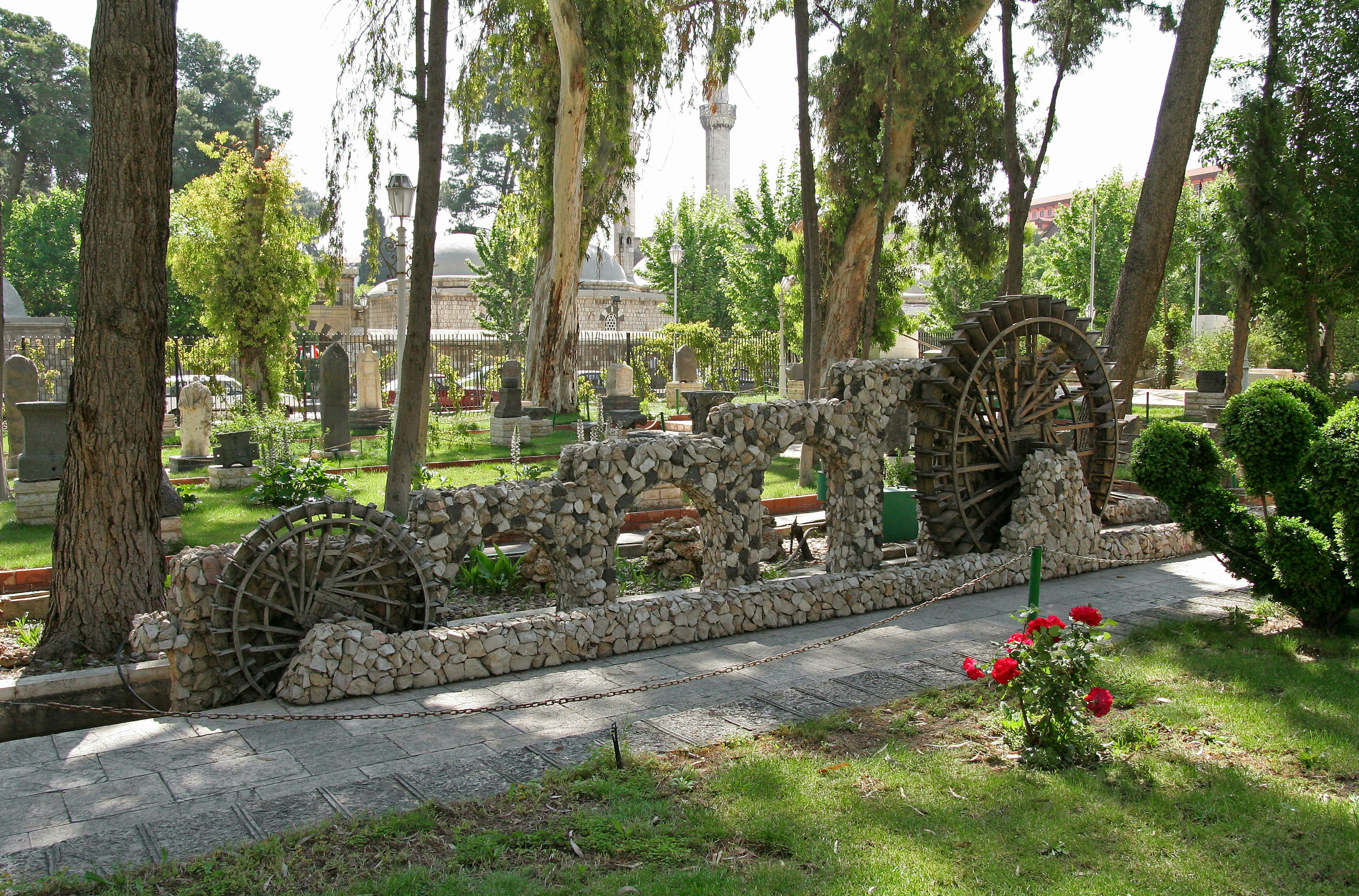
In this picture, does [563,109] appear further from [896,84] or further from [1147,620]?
[1147,620]

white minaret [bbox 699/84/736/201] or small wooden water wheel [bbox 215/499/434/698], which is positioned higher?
white minaret [bbox 699/84/736/201]

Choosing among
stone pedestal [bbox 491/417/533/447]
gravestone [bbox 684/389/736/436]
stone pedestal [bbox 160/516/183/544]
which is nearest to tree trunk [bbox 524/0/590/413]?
stone pedestal [bbox 491/417/533/447]

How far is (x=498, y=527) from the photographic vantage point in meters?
7.83

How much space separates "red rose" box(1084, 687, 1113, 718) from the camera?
5.24 metres

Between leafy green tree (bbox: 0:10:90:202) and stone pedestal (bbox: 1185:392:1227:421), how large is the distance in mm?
53493

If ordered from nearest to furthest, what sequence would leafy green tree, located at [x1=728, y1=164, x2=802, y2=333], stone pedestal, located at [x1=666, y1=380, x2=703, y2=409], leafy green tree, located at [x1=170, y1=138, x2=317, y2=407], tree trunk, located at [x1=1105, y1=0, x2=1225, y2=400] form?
tree trunk, located at [x1=1105, y1=0, x2=1225, y2=400] → leafy green tree, located at [x1=170, y1=138, x2=317, y2=407] → stone pedestal, located at [x1=666, y1=380, x2=703, y2=409] → leafy green tree, located at [x1=728, y1=164, x2=802, y2=333]

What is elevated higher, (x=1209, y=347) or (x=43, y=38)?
(x=43, y=38)

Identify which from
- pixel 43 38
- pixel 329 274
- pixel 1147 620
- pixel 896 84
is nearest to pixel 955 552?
pixel 1147 620

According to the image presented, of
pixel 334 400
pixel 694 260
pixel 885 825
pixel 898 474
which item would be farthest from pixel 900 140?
pixel 694 260

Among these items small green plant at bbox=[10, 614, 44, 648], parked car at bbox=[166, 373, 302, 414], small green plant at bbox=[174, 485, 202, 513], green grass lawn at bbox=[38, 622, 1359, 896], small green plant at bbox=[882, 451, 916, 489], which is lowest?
small green plant at bbox=[10, 614, 44, 648]

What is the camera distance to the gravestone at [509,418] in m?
20.2

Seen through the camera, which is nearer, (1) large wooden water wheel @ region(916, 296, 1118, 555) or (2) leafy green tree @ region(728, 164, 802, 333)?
(1) large wooden water wheel @ region(916, 296, 1118, 555)

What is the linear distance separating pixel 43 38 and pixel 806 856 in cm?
6417

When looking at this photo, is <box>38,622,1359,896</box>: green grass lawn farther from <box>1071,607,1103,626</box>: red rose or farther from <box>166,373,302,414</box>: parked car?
<box>166,373,302,414</box>: parked car
